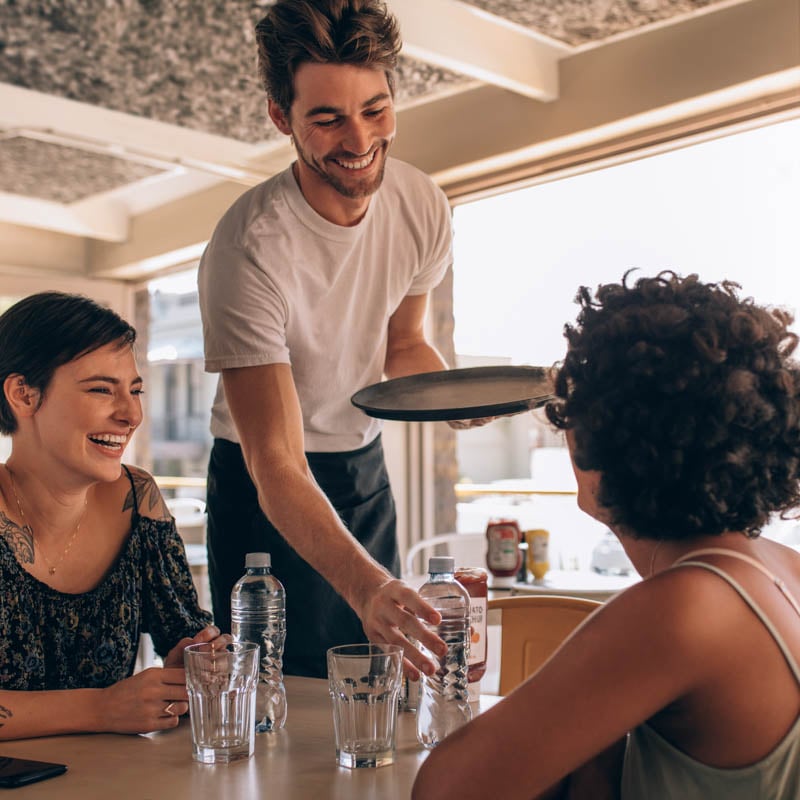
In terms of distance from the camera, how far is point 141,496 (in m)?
1.75

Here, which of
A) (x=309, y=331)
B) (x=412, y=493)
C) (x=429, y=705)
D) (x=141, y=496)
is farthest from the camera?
(x=412, y=493)

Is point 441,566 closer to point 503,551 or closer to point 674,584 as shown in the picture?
point 674,584

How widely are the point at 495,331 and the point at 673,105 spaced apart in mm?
1356

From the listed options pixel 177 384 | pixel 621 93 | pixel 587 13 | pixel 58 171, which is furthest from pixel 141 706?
pixel 177 384

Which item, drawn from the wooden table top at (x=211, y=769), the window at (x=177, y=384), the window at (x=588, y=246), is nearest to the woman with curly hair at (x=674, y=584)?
Answer: the wooden table top at (x=211, y=769)

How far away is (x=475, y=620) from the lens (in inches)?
51.6

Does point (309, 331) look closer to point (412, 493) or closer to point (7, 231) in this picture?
point (412, 493)

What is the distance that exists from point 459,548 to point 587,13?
2.29 metres

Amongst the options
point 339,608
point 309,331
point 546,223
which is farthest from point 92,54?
point 339,608

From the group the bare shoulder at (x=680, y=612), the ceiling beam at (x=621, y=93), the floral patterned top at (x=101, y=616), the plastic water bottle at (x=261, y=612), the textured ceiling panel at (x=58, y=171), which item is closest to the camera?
the bare shoulder at (x=680, y=612)

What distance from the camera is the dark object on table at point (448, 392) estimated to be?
1432 millimetres

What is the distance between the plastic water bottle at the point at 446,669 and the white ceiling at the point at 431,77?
2.42 metres

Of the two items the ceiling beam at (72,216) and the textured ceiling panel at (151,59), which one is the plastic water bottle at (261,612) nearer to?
the textured ceiling panel at (151,59)

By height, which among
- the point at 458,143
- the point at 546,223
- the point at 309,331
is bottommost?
the point at 309,331
